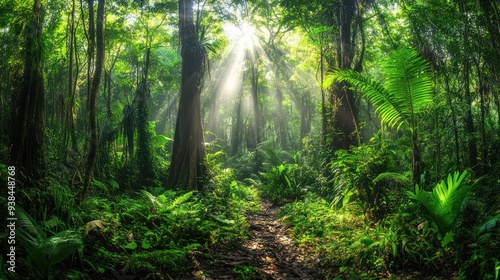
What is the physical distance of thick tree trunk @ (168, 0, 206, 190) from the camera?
9.46 metres

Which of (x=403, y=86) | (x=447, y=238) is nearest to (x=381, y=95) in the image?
(x=403, y=86)

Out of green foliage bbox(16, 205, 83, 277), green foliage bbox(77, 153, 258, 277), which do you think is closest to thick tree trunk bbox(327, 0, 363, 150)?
green foliage bbox(77, 153, 258, 277)

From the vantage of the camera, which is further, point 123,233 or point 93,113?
point 93,113

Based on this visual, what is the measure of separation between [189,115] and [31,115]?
5298mm

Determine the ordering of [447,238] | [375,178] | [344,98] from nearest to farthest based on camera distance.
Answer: [447,238] < [375,178] < [344,98]

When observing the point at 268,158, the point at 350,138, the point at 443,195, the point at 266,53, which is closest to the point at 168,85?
the point at 266,53

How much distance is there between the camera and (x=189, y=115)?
978 cm

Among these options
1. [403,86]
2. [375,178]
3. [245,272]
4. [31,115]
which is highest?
[403,86]

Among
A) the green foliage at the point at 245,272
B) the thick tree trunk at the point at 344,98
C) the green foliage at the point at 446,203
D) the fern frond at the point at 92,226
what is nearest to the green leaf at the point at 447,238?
the green foliage at the point at 446,203

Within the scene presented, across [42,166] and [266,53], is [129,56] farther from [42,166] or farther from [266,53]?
[42,166]

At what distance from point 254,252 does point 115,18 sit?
12.9 meters

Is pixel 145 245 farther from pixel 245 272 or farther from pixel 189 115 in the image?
pixel 189 115

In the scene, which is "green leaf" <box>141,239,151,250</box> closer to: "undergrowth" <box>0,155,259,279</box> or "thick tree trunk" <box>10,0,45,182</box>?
"undergrowth" <box>0,155,259,279</box>

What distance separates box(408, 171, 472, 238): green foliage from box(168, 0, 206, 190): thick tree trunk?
6.43 metres
